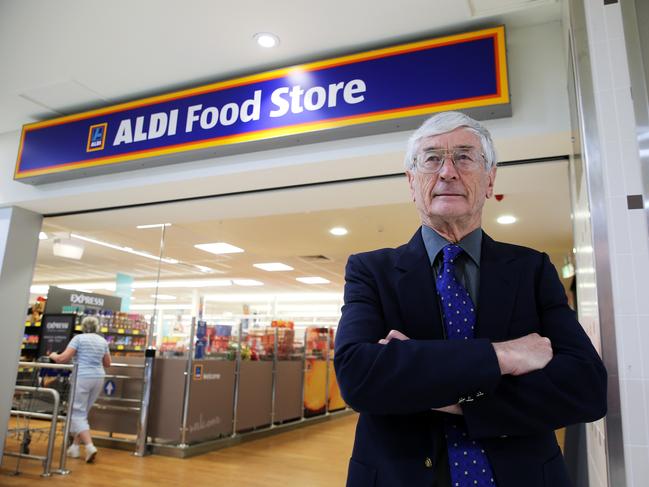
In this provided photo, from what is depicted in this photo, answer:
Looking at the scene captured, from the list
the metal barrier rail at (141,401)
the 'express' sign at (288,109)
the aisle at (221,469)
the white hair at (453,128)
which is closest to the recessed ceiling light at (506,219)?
the aisle at (221,469)

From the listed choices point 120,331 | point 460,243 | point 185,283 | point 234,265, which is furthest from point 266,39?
point 185,283

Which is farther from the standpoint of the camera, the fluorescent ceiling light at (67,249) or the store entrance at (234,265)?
the fluorescent ceiling light at (67,249)

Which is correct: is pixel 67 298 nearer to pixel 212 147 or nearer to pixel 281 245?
pixel 281 245

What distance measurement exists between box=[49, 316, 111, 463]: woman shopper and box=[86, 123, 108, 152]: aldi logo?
2.90m

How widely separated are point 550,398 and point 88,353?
5784mm

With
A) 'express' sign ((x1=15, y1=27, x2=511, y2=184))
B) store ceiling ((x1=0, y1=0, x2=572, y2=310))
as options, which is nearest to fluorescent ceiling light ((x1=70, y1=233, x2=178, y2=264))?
store ceiling ((x1=0, y1=0, x2=572, y2=310))

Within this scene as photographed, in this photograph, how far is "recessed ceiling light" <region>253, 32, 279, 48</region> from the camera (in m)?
2.94

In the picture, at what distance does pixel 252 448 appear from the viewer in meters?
6.34

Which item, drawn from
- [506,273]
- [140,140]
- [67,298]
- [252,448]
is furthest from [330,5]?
[67,298]

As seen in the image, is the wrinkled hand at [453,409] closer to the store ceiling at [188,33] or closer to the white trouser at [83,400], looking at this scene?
the store ceiling at [188,33]

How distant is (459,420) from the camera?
3.28 feet

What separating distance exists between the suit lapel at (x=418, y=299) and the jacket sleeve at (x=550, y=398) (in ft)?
0.61

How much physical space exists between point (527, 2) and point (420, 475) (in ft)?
8.16

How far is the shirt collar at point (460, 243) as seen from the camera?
117 centimetres
